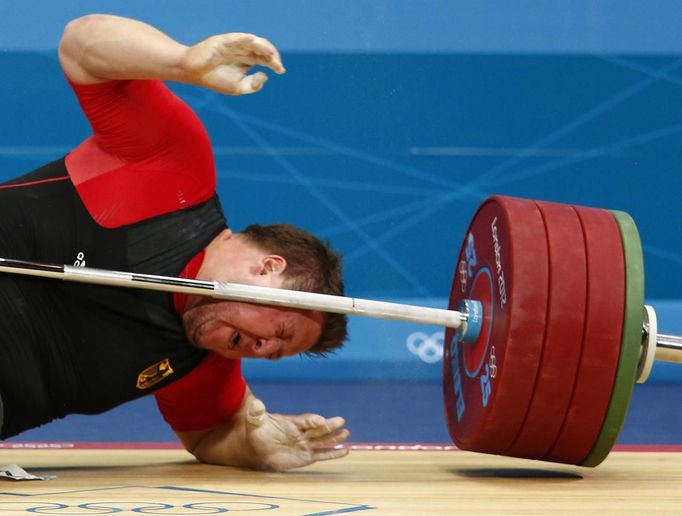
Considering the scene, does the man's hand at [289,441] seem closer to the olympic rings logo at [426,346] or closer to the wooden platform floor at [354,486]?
the wooden platform floor at [354,486]

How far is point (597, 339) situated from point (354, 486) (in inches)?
16.8

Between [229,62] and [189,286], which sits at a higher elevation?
[229,62]

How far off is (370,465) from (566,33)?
230 cm

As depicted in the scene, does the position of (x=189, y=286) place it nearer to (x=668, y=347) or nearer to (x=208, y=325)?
(x=208, y=325)

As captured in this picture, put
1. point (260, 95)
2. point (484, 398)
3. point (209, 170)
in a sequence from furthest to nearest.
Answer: point (260, 95)
point (209, 170)
point (484, 398)

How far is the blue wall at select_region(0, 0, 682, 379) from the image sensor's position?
152 inches

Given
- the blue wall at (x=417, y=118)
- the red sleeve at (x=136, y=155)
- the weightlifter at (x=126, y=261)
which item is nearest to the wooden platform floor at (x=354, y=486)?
the weightlifter at (x=126, y=261)

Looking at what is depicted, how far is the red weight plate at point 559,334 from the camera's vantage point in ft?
5.44

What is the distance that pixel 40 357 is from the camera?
175cm

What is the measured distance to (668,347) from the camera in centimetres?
181

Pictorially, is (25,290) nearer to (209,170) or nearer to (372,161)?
(209,170)

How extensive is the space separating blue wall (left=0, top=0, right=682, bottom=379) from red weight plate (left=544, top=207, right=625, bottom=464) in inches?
83.4

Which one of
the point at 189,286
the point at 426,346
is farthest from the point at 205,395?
the point at 426,346

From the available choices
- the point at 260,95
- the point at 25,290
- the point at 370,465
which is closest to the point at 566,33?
the point at 260,95
